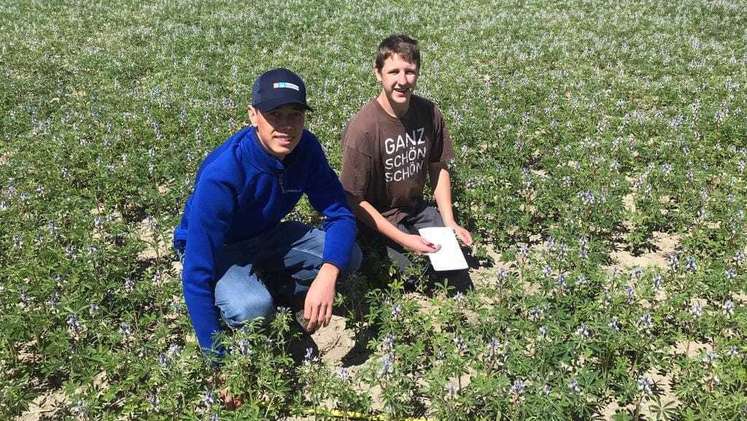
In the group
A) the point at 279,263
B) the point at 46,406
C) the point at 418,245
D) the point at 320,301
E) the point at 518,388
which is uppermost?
the point at 418,245

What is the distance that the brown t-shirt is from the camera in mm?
5590

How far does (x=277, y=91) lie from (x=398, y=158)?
2.15 metres

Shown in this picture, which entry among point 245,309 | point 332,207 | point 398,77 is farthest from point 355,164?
point 245,309

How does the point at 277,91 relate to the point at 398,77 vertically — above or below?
below

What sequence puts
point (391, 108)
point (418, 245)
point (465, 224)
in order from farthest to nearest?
1. point (465, 224)
2. point (391, 108)
3. point (418, 245)

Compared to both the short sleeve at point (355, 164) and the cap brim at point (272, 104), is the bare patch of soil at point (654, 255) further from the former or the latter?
the cap brim at point (272, 104)

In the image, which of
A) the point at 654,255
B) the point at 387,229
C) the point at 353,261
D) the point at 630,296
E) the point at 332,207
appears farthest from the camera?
the point at 654,255

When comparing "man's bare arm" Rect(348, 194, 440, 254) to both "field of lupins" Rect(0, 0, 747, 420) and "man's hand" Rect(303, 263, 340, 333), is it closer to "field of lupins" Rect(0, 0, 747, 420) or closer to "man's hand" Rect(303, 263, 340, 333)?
"field of lupins" Rect(0, 0, 747, 420)

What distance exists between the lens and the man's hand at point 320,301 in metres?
4.39

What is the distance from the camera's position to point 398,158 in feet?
19.2

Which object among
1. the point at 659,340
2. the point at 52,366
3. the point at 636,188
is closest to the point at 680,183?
the point at 636,188

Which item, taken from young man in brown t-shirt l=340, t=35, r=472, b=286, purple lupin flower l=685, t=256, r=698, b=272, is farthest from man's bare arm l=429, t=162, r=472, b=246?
purple lupin flower l=685, t=256, r=698, b=272

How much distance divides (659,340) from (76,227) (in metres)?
6.05

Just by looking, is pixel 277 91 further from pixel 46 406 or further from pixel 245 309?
pixel 46 406
